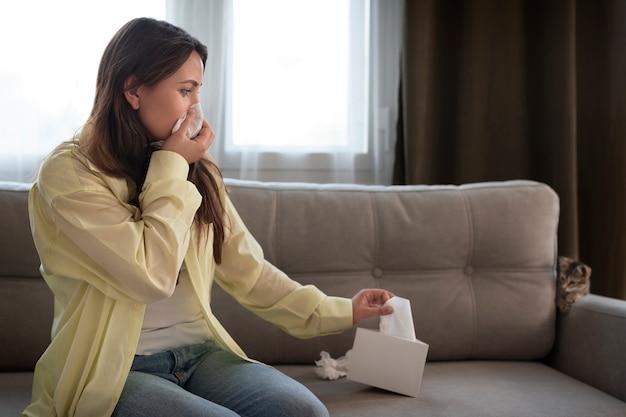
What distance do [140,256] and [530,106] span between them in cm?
169

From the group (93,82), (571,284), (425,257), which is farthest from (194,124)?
(571,284)

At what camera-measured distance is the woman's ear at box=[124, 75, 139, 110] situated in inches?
55.6

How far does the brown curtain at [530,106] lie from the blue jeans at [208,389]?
45.9 inches

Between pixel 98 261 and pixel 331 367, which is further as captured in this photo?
pixel 331 367

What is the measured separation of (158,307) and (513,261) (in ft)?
3.40

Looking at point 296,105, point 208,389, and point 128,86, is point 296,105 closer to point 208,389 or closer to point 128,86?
point 128,86

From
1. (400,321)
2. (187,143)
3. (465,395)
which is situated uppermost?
(187,143)

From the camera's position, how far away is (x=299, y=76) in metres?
2.42

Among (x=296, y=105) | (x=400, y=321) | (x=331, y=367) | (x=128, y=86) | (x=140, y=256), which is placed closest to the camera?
(x=140, y=256)

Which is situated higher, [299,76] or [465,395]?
[299,76]

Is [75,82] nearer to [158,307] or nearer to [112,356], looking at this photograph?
[158,307]

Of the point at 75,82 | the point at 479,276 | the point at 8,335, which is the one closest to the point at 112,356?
the point at 8,335

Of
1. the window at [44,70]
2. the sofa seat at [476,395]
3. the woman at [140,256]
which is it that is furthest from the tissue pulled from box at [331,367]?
the window at [44,70]

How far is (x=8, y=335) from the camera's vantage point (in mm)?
1763
